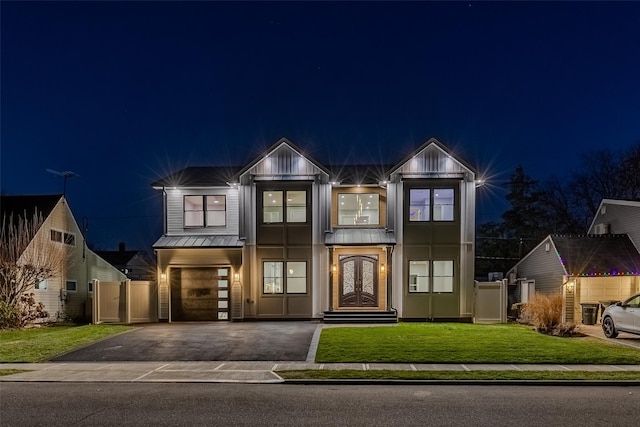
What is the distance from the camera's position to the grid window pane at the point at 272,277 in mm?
19891

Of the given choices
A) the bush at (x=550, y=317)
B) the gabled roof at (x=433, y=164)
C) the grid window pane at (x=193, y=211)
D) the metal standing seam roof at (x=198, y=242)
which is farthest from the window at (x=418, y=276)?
the grid window pane at (x=193, y=211)

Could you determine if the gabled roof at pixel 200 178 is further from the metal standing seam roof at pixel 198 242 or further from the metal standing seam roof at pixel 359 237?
the metal standing seam roof at pixel 359 237

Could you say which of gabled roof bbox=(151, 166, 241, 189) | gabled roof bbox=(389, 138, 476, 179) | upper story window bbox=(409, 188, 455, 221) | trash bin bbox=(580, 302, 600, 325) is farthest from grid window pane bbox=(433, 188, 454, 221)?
gabled roof bbox=(151, 166, 241, 189)

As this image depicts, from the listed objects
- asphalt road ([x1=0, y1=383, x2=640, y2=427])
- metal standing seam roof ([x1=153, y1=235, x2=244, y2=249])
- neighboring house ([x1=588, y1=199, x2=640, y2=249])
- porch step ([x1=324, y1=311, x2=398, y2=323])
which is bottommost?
porch step ([x1=324, y1=311, x2=398, y2=323])

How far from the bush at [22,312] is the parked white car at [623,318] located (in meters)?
22.6

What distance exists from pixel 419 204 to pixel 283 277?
672 cm

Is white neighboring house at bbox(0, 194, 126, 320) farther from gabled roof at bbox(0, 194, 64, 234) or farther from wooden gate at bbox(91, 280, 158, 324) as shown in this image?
wooden gate at bbox(91, 280, 158, 324)

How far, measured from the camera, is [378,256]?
1975 centimetres

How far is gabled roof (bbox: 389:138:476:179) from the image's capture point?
19500 mm

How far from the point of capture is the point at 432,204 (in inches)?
776

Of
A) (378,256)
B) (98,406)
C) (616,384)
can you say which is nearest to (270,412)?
(98,406)

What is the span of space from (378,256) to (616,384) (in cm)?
1123

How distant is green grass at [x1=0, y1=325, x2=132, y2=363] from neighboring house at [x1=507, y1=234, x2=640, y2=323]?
17.9m

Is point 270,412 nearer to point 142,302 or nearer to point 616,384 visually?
point 616,384
